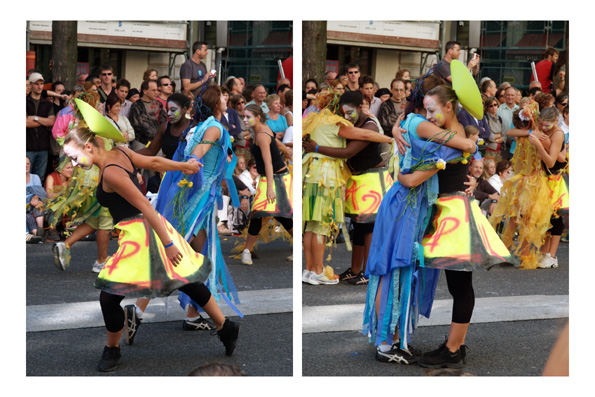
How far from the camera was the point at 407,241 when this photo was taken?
13.7ft

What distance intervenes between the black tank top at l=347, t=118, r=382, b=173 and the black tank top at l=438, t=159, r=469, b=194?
1.97m

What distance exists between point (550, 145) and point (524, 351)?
100 inches

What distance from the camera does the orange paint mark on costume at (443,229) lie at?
4125 mm

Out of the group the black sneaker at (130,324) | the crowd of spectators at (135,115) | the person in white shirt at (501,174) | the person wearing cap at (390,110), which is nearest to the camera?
the black sneaker at (130,324)

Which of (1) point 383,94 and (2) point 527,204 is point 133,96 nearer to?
A: (1) point 383,94

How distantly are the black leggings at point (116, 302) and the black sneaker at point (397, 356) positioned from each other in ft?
2.97

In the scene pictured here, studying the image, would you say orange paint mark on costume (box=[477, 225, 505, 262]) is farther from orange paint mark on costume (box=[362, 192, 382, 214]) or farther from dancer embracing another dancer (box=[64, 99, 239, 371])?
orange paint mark on costume (box=[362, 192, 382, 214])

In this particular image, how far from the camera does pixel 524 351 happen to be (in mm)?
4621

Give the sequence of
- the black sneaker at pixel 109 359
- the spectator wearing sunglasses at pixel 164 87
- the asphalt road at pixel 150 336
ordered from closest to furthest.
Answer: the black sneaker at pixel 109 359, the asphalt road at pixel 150 336, the spectator wearing sunglasses at pixel 164 87

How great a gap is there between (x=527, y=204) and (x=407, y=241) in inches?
124

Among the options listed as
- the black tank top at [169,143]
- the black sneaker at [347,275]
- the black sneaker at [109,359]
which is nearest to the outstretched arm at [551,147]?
the black sneaker at [347,275]

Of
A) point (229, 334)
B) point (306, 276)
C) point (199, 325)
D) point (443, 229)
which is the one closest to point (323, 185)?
point (306, 276)

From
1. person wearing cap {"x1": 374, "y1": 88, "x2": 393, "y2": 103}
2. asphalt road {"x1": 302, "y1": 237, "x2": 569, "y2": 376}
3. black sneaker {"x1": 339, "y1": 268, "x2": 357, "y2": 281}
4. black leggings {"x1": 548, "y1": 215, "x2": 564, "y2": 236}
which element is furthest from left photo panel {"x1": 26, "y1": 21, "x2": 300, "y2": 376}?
black leggings {"x1": 548, "y1": 215, "x2": 564, "y2": 236}

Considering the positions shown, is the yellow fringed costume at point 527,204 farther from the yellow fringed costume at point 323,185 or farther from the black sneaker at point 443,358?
the black sneaker at point 443,358
